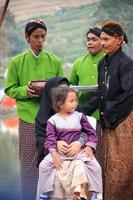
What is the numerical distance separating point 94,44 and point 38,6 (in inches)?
90.0

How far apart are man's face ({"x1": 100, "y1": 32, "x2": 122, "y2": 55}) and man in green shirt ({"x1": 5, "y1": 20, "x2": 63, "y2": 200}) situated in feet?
1.59

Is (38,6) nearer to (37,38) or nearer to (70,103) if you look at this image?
(37,38)

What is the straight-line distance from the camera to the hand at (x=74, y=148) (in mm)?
4441

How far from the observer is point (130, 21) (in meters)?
7.09

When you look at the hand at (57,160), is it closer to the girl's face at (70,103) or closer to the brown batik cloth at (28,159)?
the girl's face at (70,103)

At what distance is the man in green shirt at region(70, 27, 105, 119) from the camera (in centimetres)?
515

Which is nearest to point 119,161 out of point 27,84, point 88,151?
point 88,151

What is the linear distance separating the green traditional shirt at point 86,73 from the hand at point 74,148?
646mm

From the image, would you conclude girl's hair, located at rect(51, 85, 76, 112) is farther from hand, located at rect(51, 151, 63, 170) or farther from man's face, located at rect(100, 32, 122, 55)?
man's face, located at rect(100, 32, 122, 55)

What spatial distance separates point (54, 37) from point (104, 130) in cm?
268

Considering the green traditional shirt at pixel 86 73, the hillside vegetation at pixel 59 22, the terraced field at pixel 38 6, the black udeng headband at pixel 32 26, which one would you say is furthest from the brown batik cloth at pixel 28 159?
the terraced field at pixel 38 6

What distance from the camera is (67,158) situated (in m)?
4.46

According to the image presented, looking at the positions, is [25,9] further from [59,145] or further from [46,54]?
[59,145]

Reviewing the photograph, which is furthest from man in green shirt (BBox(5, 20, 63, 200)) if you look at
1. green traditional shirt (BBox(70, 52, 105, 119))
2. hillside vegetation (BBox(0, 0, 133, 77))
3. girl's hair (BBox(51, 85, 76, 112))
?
hillside vegetation (BBox(0, 0, 133, 77))
